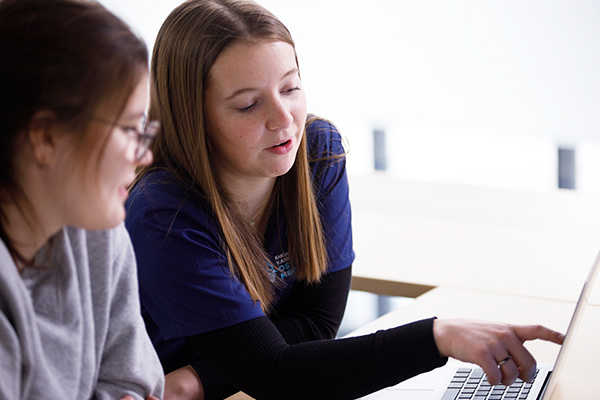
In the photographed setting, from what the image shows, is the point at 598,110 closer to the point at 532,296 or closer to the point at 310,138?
the point at 532,296

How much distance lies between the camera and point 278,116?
1216 millimetres

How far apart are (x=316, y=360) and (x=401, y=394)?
0.16 meters

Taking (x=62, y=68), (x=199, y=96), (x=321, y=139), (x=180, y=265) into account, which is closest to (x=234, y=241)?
(x=180, y=265)

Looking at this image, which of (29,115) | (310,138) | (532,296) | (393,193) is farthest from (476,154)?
(29,115)

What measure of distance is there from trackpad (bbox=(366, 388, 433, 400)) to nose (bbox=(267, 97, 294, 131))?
1.40 ft

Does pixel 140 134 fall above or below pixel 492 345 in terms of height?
above

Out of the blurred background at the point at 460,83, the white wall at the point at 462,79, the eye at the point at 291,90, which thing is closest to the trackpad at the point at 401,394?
the eye at the point at 291,90

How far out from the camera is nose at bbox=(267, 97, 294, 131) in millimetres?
1215

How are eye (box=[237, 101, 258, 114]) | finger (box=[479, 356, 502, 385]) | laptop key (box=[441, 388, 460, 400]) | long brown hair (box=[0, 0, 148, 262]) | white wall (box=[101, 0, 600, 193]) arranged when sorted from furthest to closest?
white wall (box=[101, 0, 600, 193])
eye (box=[237, 101, 258, 114])
laptop key (box=[441, 388, 460, 400])
finger (box=[479, 356, 502, 385])
long brown hair (box=[0, 0, 148, 262])

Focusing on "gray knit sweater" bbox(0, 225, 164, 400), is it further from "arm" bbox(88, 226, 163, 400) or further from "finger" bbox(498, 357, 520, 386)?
"finger" bbox(498, 357, 520, 386)

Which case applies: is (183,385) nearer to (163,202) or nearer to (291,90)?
(163,202)

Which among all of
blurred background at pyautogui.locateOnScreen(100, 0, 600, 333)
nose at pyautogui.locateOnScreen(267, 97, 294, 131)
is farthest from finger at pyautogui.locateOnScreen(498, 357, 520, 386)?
blurred background at pyautogui.locateOnScreen(100, 0, 600, 333)

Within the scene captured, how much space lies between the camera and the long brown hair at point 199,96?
1.21m

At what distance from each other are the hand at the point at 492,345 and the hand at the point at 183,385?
42 centimetres
